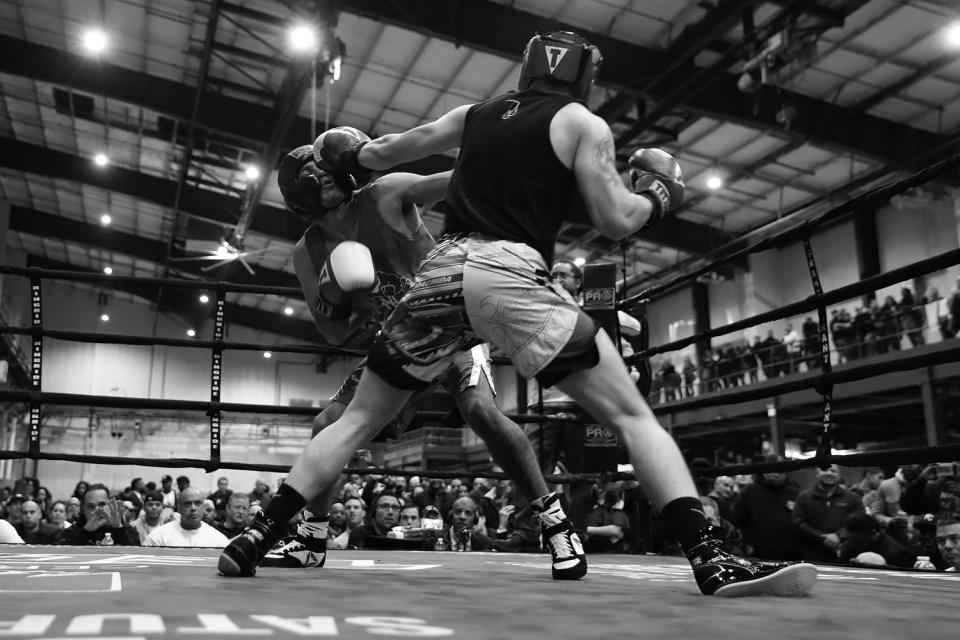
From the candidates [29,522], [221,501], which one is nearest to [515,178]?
[29,522]

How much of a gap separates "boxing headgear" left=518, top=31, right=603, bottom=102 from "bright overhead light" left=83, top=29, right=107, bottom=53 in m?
10.7

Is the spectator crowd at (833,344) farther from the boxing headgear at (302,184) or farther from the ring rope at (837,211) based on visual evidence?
the boxing headgear at (302,184)

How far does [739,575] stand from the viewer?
1601 mm

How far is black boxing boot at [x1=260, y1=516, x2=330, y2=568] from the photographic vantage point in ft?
7.61

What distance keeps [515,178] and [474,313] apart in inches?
12.3

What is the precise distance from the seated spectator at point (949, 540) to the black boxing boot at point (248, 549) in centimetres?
347

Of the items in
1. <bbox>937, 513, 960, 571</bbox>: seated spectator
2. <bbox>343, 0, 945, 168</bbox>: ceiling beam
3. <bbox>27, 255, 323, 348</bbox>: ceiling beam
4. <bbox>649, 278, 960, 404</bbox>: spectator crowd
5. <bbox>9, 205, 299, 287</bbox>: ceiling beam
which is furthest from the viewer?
<bbox>27, 255, 323, 348</bbox>: ceiling beam

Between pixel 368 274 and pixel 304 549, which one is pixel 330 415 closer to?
pixel 304 549

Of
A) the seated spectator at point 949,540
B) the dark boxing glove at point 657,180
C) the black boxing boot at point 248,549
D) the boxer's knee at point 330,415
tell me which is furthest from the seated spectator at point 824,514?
the black boxing boot at point 248,549

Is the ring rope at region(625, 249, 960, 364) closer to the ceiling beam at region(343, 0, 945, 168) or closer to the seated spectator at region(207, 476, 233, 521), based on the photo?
the seated spectator at region(207, 476, 233, 521)

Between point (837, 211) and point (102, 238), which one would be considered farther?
point (102, 238)

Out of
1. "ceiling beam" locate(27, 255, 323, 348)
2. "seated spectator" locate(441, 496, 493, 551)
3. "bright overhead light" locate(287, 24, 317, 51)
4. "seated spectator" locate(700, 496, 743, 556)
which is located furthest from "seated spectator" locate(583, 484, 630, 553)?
"ceiling beam" locate(27, 255, 323, 348)

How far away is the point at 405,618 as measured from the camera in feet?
4.01

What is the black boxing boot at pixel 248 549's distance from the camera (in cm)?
187
